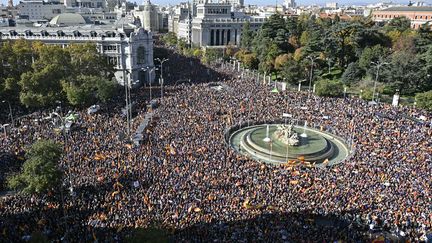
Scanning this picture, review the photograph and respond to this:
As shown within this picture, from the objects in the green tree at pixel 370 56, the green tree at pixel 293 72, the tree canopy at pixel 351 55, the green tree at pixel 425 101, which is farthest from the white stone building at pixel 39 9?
the green tree at pixel 425 101

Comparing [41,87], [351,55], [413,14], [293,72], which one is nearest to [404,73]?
[293,72]

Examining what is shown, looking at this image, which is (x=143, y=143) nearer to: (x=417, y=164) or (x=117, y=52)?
(x=417, y=164)

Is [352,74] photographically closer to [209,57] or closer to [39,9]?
[209,57]

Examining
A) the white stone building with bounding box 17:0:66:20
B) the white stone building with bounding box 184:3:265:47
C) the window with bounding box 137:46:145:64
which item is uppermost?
the white stone building with bounding box 17:0:66:20

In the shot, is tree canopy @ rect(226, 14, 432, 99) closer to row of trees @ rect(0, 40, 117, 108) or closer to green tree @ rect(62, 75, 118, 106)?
green tree @ rect(62, 75, 118, 106)

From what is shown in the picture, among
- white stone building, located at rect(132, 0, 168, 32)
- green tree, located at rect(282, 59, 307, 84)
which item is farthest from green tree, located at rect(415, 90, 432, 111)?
white stone building, located at rect(132, 0, 168, 32)

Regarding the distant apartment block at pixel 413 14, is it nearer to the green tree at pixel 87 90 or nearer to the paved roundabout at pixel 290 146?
the paved roundabout at pixel 290 146

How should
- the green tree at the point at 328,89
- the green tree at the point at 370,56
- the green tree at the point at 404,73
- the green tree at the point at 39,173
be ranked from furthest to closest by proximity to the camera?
1. the green tree at the point at 370,56
2. the green tree at the point at 404,73
3. the green tree at the point at 328,89
4. the green tree at the point at 39,173
